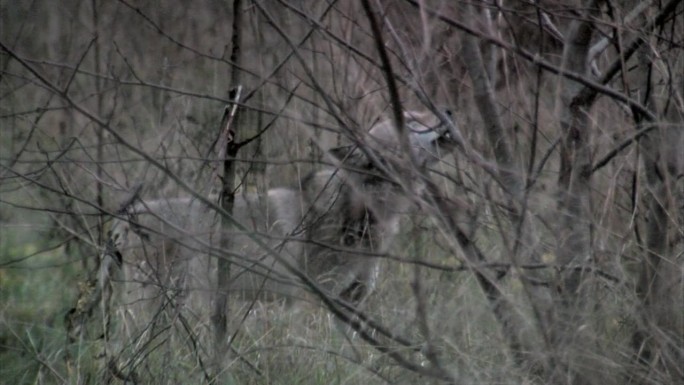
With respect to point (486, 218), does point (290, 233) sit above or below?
below

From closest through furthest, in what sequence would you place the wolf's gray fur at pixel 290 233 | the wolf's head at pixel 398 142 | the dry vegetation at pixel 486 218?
the dry vegetation at pixel 486 218, the wolf's head at pixel 398 142, the wolf's gray fur at pixel 290 233

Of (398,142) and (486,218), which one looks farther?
(486,218)

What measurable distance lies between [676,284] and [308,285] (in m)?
0.92

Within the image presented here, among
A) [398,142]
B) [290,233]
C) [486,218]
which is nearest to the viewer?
[398,142]

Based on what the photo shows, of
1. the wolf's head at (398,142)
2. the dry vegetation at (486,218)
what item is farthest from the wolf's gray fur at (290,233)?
the dry vegetation at (486,218)

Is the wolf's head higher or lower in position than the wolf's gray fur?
higher

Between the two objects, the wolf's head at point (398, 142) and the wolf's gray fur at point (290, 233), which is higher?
the wolf's head at point (398, 142)

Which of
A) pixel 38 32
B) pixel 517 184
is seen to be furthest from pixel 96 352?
pixel 38 32

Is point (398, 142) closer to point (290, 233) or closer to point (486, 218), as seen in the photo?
point (486, 218)

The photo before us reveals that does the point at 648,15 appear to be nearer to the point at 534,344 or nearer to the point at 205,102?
the point at 534,344

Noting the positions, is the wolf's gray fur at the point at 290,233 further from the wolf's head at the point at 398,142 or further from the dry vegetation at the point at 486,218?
the dry vegetation at the point at 486,218

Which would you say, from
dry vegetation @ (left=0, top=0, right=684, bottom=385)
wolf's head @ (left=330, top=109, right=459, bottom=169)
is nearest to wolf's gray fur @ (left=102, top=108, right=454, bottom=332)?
wolf's head @ (left=330, top=109, right=459, bottom=169)

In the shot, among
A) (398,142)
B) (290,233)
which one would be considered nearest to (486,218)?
(398,142)

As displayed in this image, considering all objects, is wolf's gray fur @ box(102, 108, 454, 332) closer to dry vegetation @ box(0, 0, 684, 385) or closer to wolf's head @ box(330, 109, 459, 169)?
wolf's head @ box(330, 109, 459, 169)
